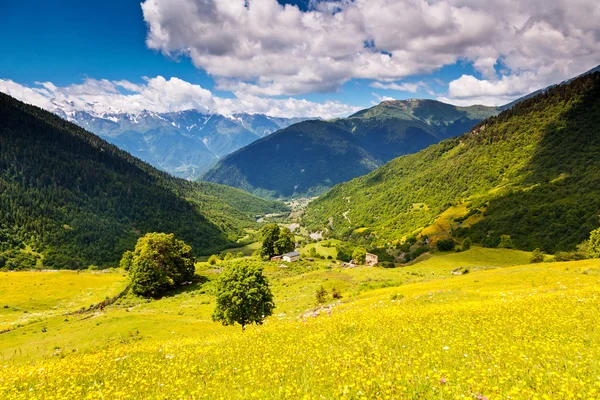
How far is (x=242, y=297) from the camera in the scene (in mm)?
40344

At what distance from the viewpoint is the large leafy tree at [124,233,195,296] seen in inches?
3142

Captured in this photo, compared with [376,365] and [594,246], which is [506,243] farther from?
[376,365]

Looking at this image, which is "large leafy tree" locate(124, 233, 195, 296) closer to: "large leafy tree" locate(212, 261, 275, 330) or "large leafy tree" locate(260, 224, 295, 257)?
"large leafy tree" locate(212, 261, 275, 330)

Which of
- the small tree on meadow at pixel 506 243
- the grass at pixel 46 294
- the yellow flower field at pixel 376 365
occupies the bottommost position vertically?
the small tree on meadow at pixel 506 243

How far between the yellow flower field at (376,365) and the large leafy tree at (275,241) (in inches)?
4664

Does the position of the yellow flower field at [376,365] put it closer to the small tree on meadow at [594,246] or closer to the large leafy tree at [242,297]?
the large leafy tree at [242,297]

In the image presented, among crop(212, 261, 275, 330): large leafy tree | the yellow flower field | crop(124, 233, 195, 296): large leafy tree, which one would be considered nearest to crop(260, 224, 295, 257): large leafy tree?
crop(124, 233, 195, 296): large leafy tree

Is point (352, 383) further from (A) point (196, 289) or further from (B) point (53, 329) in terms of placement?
(A) point (196, 289)

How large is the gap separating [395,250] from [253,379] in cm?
17933

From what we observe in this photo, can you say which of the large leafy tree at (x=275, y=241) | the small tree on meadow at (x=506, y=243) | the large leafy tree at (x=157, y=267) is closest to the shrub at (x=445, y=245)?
the small tree on meadow at (x=506, y=243)

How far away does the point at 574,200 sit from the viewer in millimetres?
133125

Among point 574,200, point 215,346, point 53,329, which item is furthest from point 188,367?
point 574,200

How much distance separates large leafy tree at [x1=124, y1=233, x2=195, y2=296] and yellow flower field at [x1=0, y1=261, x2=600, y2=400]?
71352 millimetres

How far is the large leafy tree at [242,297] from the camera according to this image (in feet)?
132
